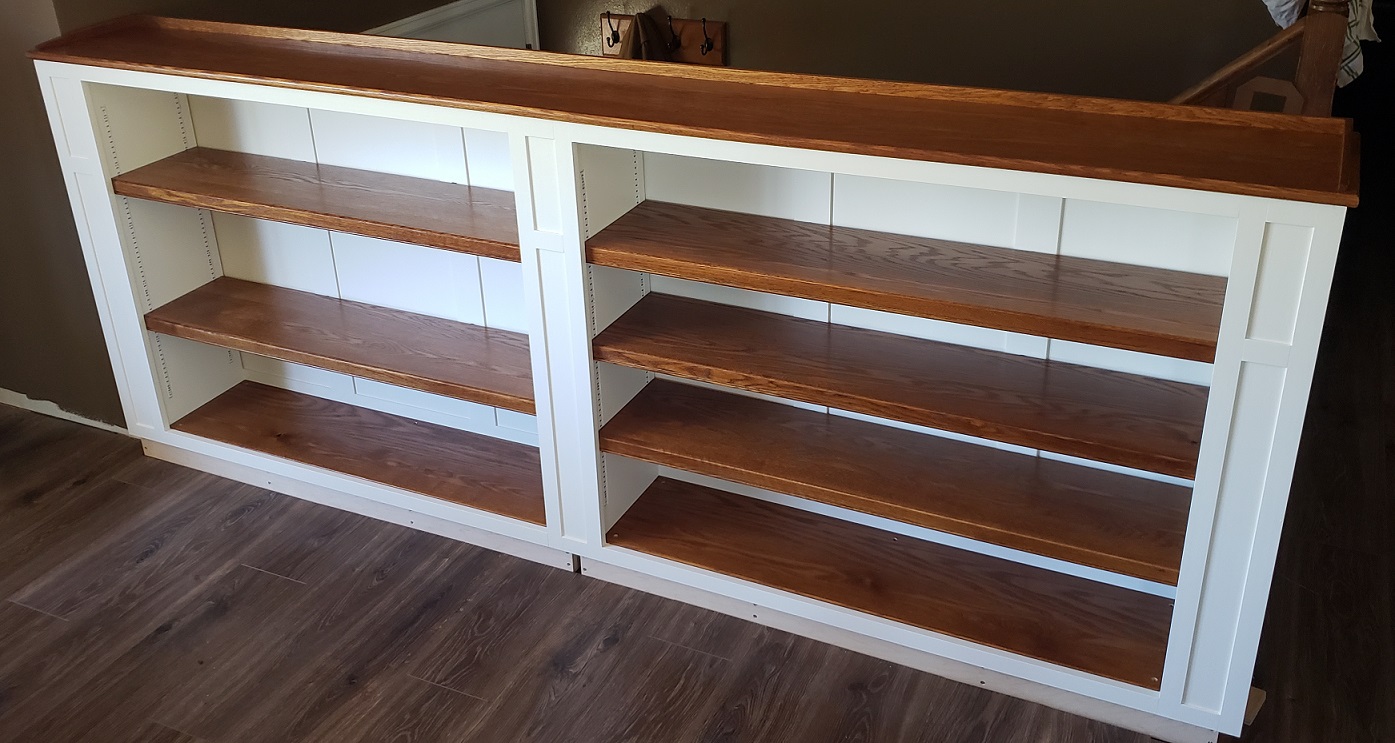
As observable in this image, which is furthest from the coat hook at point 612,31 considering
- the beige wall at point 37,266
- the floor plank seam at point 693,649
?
the floor plank seam at point 693,649

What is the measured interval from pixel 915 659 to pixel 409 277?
1549mm

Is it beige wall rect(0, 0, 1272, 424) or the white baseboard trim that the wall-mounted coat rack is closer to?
beige wall rect(0, 0, 1272, 424)

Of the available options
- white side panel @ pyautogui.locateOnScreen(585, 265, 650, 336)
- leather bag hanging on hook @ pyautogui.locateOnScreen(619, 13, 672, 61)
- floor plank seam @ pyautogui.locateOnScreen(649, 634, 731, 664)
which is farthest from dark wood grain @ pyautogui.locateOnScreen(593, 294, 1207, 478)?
leather bag hanging on hook @ pyautogui.locateOnScreen(619, 13, 672, 61)

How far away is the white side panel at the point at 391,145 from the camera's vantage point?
270 cm

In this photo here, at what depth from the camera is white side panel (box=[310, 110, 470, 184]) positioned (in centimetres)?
270

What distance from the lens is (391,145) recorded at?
2770 mm

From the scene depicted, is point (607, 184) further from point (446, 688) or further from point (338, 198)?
point (446, 688)

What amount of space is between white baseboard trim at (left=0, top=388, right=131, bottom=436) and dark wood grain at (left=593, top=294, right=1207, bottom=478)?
1766 mm

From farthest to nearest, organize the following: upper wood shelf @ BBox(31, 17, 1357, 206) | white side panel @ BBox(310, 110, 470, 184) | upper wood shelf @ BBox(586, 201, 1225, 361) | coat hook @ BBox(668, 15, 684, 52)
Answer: coat hook @ BBox(668, 15, 684, 52), white side panel @ BBox(310, 110, 470, 184), upper wood shelf @ BBox(586, 201, 1225, 361), upper wood shelf @ BBox(31, 17, 1357, 206)

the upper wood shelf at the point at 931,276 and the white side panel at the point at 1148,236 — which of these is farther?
the white side panel at the point at 1148,236

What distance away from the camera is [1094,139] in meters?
1.92

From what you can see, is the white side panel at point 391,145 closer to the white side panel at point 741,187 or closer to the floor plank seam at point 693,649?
the white side panel at point 741,187

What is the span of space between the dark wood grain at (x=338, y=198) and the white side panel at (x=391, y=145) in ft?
0.08

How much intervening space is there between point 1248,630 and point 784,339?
103 centimetres
